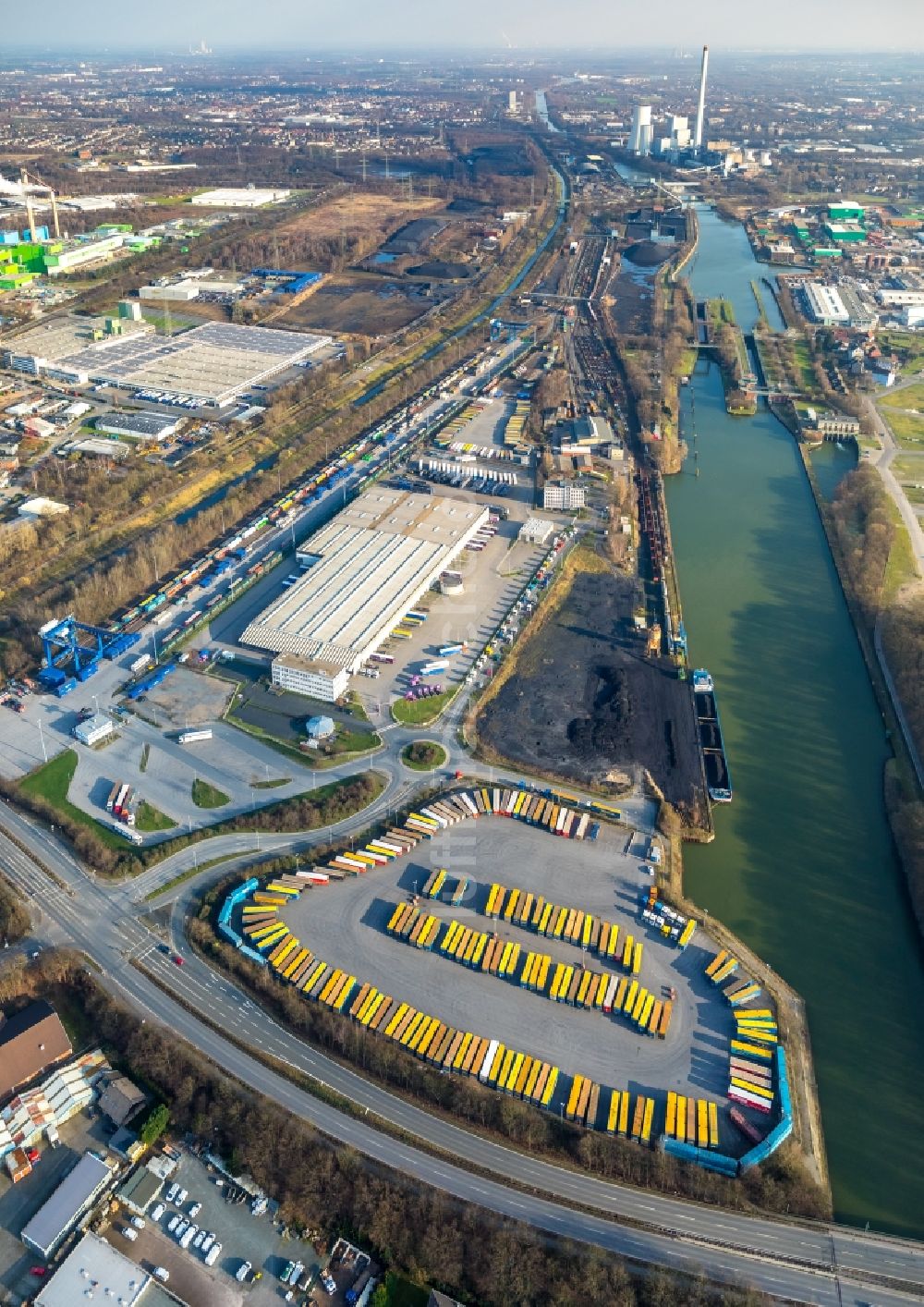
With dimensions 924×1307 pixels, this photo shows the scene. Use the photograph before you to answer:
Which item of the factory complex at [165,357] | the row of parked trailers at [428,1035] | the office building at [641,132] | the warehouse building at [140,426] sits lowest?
the row of parked trailers at [428,1035]

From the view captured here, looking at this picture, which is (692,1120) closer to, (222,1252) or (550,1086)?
(550,1086)

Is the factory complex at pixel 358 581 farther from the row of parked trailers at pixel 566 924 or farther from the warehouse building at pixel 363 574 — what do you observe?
the row of parked trailers at pixel 566 924

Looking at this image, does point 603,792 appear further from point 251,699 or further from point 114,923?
point 114,923

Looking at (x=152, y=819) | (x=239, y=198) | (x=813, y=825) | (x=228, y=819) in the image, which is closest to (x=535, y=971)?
(x=228, y=819)

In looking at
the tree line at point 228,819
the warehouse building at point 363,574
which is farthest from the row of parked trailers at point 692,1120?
the warehouse building at point 363,574

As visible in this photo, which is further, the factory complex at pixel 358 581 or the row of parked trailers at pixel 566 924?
the factory complex at pixel 358 581

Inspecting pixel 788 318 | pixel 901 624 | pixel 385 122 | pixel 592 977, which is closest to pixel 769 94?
pixel 385 122

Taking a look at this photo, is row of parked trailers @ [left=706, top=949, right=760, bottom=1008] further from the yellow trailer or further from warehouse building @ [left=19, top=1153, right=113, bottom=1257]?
warehouse building @ [left=19, top=1153, right=113, bottom=1257]

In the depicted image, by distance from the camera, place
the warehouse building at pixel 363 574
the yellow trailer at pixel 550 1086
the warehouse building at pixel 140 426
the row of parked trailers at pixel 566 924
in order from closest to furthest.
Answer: the yellow trailer at pixel 550 1086
the row of parked trailers at pixel 566 924
the warehouse building at pixel 363 574
the warehouse building at pixel 140 426

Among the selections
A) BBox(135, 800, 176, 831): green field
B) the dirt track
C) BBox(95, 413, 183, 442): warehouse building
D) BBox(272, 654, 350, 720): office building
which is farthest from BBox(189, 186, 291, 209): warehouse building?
BBox(135, 800, 176, 831): green field
